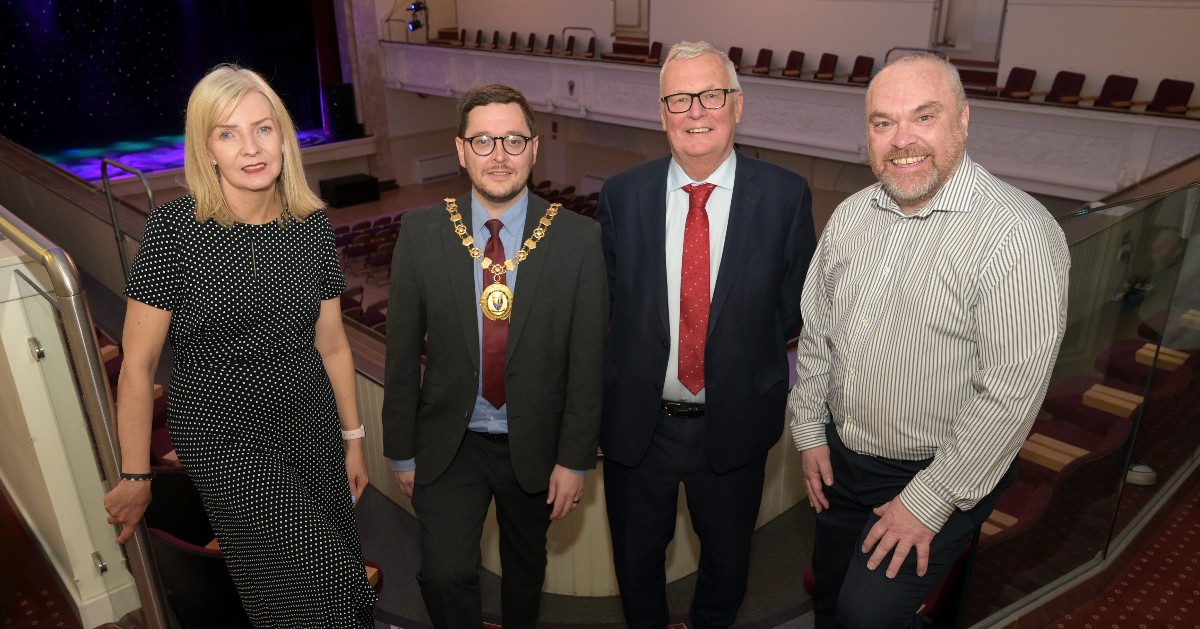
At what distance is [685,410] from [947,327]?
30.6 inches

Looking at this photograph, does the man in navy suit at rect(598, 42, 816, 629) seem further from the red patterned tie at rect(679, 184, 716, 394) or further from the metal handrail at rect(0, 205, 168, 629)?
the metal handrail at rect(0, 205, 168, 629)

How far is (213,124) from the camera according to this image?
6.02ft

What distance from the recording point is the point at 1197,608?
7.98 ft

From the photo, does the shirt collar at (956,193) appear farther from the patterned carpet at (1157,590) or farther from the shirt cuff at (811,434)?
the patterned carpet at (1157,590)

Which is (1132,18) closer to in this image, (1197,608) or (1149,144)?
(1149,144)

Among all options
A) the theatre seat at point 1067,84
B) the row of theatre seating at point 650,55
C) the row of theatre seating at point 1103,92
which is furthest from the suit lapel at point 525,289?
the row of theatre seating at point 650,55

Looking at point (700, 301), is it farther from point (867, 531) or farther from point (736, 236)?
point (867, 531)

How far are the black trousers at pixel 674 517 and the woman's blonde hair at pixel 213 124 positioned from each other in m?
1.20

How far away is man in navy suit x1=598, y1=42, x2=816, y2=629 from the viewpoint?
7.30ft

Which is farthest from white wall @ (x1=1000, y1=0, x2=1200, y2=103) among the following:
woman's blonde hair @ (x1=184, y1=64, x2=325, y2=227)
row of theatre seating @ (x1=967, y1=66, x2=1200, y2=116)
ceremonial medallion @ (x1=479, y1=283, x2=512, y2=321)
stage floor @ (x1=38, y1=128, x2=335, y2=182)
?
stage floor @ (x1=38, y1=128, x2=335, y2=182)

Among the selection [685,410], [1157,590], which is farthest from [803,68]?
[685,410]

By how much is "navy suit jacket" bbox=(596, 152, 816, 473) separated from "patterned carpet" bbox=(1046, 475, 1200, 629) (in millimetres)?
1118

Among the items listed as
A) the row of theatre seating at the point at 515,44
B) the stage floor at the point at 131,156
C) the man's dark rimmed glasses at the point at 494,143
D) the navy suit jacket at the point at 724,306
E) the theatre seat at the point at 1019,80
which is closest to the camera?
the man's dark rimmed glasses at the point at 494,143

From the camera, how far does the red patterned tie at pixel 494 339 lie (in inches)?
85.0
